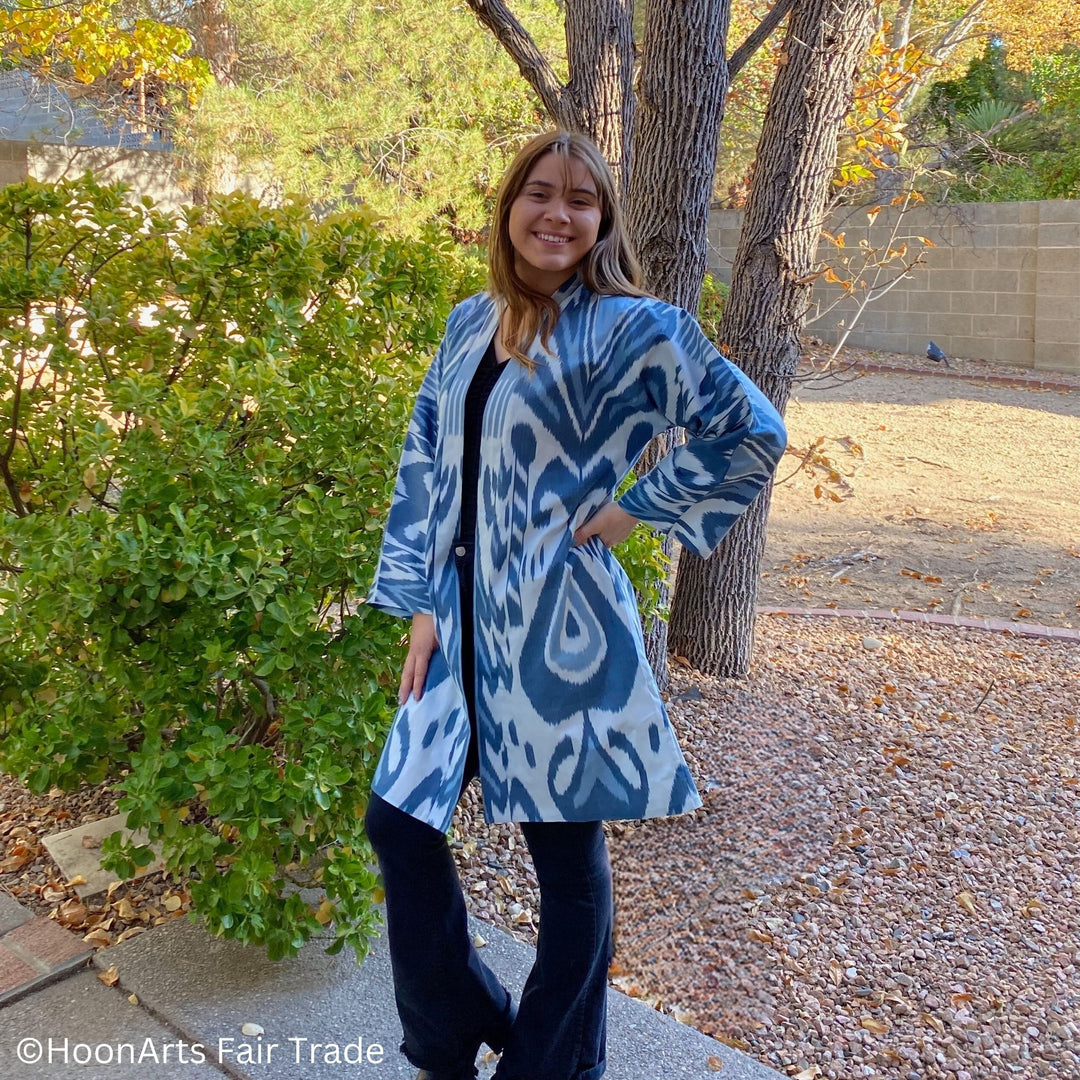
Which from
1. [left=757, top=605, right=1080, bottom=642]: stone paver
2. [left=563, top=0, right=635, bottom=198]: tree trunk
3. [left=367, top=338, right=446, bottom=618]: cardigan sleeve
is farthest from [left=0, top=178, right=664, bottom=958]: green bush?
[left=757, top=605, right=1080, bottom=642]: stone paver

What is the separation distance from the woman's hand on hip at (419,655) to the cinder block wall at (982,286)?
11.4m

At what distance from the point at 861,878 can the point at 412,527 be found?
196 cm

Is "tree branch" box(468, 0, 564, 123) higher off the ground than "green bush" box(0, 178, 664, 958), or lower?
higher

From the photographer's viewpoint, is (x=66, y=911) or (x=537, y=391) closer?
(x=537, y=391)

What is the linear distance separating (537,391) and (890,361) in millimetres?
13418

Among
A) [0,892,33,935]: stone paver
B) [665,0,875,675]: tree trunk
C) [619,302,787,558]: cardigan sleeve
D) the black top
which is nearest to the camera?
[619,302,787,558]: cardigan sleeve

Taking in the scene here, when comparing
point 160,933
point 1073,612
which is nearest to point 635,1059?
point 160,933

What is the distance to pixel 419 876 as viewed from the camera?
2014 mm

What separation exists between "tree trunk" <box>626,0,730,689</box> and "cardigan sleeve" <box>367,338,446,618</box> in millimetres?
1937

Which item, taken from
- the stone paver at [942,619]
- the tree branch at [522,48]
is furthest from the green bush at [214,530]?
the stone paver at [942,619]

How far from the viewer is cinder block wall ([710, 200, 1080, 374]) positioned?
13.4 meters

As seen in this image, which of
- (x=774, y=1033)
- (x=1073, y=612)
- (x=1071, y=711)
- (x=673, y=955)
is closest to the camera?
(x=774, y=1033)

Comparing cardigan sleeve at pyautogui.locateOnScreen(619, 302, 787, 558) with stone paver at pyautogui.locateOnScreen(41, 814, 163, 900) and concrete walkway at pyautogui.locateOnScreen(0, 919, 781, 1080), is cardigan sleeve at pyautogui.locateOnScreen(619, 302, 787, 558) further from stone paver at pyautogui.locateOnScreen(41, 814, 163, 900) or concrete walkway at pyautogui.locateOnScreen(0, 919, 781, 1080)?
stone paver at pyautogui.locateOnScreen(41, 814, 163, 900)

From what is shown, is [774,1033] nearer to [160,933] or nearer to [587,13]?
[160,933]
